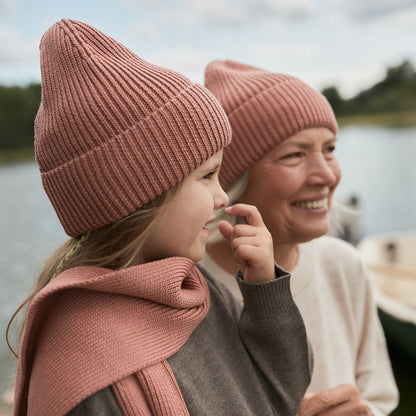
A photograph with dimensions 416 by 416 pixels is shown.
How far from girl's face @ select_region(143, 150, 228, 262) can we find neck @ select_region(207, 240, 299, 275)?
58 cm

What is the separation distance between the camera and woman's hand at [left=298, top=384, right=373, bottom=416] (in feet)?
5.00

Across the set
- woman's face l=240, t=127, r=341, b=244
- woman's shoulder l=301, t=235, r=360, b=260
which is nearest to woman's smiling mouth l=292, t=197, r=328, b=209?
woman's face l=240, t=127, r=341, b=244

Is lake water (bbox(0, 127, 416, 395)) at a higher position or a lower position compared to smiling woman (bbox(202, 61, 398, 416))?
lower

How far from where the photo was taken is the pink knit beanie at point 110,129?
1.23 metres

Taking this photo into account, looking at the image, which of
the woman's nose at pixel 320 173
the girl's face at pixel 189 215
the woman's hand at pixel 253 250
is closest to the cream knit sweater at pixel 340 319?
the woman's nose at pixel 320 173

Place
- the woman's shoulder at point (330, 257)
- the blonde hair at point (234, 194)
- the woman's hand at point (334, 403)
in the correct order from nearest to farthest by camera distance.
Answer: the woman's hand at point (334, 403) → the blonde hair at point (234, 194) → the woman's shoulder at point (330, 257)

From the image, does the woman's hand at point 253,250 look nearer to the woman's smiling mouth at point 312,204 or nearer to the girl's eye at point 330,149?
the woman's smiling mouth at point 312,204

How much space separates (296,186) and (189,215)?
1.99 feet

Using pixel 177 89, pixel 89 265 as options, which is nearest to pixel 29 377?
pixel 89 265

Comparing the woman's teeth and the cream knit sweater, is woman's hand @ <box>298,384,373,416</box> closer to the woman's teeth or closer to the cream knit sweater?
the cream knit sweater

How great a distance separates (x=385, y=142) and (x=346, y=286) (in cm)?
5550

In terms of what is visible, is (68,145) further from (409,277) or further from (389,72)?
(389,72)

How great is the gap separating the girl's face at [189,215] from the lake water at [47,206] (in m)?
0.44

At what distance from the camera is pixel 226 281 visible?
189 cm
